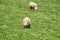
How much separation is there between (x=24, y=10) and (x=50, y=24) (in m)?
3.88

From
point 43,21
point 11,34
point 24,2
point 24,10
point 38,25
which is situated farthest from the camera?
point 24,2

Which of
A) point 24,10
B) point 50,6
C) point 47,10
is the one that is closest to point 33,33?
point 24,10

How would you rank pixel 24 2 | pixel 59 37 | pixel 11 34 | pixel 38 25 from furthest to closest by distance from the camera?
pixel 24 2, pixel 38 25, pixel 59 37, pixel 11 34

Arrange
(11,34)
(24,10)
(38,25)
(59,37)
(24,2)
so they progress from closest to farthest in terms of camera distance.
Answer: (11,34) < (59,37) < (38,25) < (24,10) < (24,2)

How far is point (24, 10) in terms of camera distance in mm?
22328

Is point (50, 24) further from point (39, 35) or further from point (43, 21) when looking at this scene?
point (39, 35)

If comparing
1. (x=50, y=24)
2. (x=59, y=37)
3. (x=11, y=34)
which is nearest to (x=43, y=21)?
(x=50, y=24)

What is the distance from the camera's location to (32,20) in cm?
1975

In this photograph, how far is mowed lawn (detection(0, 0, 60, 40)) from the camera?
54.5ft

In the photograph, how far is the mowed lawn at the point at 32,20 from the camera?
54.5 ft

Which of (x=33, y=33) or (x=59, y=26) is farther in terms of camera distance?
(x=59, y=26)

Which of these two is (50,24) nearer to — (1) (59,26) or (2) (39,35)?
(1) (59,26)

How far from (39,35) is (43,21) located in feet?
11.1

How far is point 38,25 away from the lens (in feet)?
61.7
